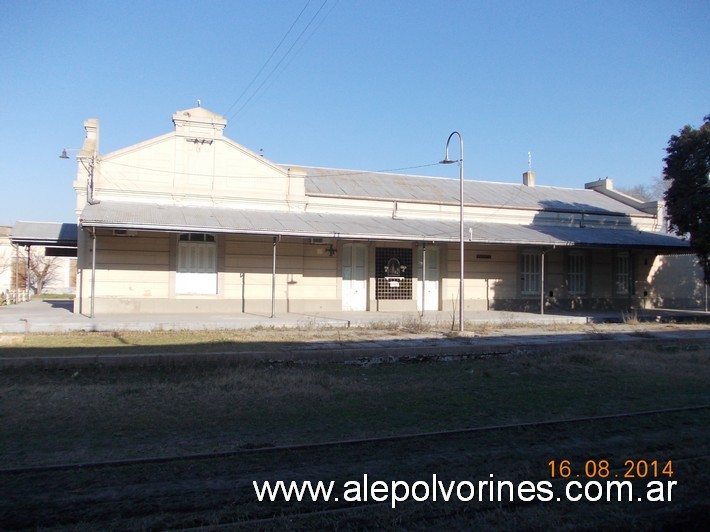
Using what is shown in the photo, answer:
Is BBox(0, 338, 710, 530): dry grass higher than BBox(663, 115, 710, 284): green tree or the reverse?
the reverse

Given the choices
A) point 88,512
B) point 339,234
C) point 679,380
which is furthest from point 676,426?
point 339,234

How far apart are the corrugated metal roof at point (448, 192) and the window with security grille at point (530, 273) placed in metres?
2.30

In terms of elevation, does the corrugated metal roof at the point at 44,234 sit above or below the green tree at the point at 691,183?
below

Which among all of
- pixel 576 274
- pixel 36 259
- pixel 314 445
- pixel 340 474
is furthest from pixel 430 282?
pixel 36 259

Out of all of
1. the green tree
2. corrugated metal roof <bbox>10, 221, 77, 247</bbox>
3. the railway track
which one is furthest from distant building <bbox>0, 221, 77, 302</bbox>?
the green tree

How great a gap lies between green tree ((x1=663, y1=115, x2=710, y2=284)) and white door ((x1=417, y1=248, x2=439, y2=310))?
9.12m

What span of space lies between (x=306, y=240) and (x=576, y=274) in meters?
12.7

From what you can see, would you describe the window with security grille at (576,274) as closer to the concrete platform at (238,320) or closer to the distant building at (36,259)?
the concrete platform at (238,320)

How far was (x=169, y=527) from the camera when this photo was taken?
4.50 m

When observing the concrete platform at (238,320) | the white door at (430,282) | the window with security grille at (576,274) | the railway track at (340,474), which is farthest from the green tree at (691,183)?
the railway track at (340,474)

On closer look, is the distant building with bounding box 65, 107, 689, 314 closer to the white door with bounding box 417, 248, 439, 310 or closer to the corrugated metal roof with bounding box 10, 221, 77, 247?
the white door with bounding box 417, 248, 439, 310

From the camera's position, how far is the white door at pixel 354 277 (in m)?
22.4

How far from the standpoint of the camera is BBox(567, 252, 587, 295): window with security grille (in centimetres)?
2600

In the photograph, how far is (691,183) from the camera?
21.3 meters
